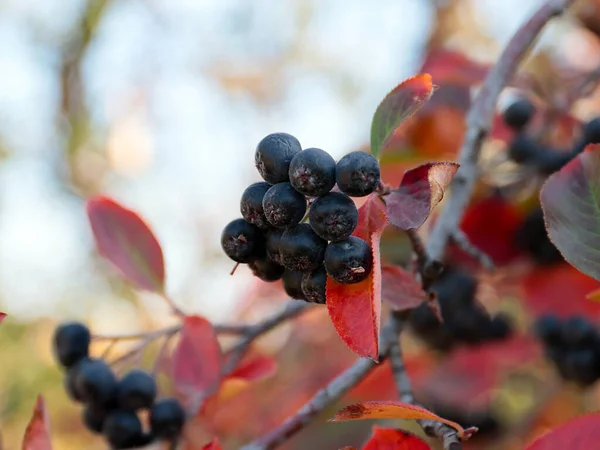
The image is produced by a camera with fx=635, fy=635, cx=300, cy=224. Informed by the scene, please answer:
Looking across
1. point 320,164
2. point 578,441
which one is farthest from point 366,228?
point 578,441

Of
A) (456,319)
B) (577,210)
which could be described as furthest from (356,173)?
(456,319)

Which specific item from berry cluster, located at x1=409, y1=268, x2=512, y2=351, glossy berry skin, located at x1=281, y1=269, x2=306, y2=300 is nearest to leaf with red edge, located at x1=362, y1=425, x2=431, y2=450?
glossy berry skin, located at x1=281, y1=269, x2=306, y2=300

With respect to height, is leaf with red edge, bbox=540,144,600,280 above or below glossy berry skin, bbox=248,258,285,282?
above

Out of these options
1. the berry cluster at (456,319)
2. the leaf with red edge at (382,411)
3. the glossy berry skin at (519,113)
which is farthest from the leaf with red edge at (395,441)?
the glossy berry skin at (519,113)

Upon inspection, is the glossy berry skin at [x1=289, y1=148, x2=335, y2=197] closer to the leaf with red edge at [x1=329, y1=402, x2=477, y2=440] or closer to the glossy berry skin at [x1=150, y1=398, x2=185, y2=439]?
the leaf with red edge at [x1=329, y1=402, x2=477, y2=440]

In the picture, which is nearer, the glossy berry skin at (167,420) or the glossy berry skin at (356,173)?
the glossy berry skin at (356,173)

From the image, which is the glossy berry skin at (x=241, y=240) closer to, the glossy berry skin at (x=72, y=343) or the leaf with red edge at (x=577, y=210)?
the leaf with red edge at (x=577, y=210)

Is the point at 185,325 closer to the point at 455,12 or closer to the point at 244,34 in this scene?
the point at 455,12
